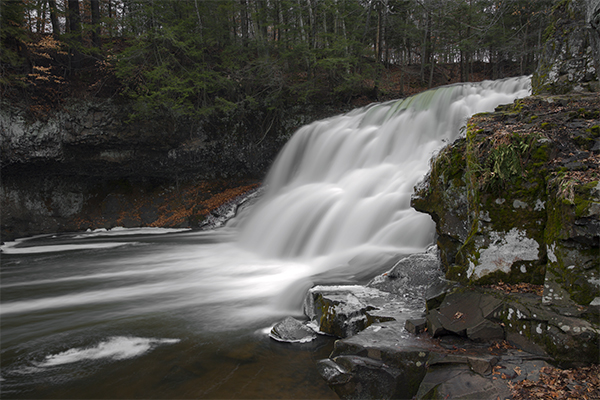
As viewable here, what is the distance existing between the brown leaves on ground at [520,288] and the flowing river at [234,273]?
180cm

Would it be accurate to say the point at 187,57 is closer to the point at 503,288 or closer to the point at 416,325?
the point at 416,325

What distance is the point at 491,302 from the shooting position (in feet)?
9.74

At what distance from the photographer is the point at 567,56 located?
5.54 meters

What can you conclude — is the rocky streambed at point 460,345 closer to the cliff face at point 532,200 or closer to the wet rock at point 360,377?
the wet rock at point 360,377

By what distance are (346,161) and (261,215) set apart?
9.97 ft

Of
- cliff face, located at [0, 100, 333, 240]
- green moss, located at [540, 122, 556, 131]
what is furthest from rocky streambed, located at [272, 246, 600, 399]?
cliff face, located at [0, 100, 333, 240]

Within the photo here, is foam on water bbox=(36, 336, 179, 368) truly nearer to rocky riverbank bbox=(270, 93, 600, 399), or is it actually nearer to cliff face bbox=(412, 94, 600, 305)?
rocky riverbank bbox=(270, 93, 600, 399)

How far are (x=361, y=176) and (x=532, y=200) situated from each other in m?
6.20

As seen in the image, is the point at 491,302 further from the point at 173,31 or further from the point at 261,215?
the point at 173,31

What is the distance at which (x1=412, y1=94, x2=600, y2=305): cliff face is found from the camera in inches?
104

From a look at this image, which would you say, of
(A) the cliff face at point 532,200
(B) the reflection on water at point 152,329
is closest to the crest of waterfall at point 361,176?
(B) the reflection on water at point 152,329

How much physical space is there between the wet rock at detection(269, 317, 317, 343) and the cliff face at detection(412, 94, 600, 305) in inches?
70.6

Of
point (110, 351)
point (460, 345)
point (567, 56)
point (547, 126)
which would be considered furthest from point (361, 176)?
point (110, 351)

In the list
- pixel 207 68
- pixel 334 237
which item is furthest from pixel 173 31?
pixel 334 237
